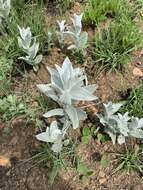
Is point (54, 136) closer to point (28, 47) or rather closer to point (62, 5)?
point (28, 47)

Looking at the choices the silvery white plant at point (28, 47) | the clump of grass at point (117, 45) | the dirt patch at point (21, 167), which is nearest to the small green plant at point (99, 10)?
the clump of grass at point (117, 45)

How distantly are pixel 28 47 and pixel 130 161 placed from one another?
0.92 m

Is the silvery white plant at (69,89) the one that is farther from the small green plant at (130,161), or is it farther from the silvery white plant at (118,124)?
the small green plant at (130,161)

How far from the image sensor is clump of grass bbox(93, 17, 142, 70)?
268 centimetres

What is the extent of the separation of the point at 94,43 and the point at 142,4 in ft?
1.61

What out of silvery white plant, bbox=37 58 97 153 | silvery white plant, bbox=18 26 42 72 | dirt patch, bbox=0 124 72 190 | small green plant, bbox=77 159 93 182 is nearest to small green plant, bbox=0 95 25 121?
dirt patch, bbox=0 124 72 190

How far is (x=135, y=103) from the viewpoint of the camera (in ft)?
8.25

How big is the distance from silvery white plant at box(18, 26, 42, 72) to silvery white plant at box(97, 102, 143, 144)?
56 cm

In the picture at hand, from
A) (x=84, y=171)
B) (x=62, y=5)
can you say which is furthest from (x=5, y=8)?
(x=84, y=171)

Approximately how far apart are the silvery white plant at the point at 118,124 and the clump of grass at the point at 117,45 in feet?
1.34

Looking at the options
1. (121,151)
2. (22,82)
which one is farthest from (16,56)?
(121,151)

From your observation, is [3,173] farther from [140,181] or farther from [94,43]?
[94,43]

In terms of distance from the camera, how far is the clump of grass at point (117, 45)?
2.68 metres

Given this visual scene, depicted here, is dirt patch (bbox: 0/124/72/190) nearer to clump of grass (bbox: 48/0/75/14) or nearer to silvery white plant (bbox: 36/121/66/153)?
silvery white plant (bbox: 36/121/66/153)
